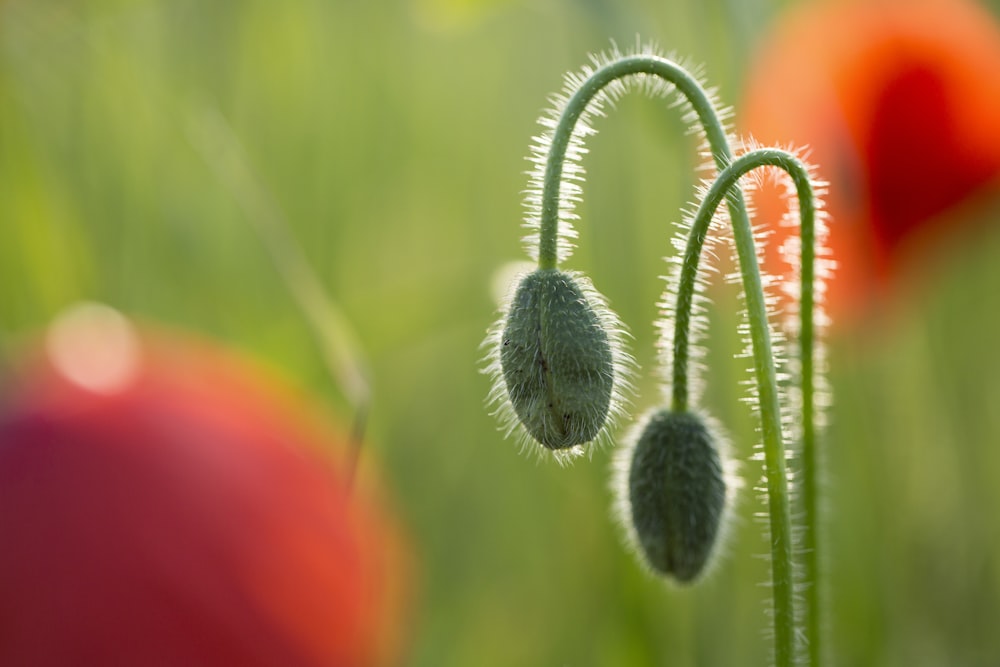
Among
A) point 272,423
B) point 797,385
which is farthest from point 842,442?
point 272,423

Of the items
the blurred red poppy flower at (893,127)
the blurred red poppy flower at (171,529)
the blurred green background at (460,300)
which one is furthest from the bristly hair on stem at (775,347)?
the blurred red poppy flower at (893,127)

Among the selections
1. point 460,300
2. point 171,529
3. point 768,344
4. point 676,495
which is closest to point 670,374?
point 676,495

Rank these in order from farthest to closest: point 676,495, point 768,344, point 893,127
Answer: point 893,127, point 676,495, point 768,344

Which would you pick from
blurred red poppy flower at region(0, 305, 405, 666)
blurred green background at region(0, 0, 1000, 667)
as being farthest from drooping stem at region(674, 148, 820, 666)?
blurred green background at region(0, 0, 1000, 667)

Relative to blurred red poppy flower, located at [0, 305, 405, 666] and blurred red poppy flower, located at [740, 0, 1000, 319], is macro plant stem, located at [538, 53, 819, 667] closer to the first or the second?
blurred red poppy flower, located at [0, 305, 405, 666]

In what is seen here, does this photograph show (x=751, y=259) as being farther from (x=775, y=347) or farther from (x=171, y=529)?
(x=171, y=529)
